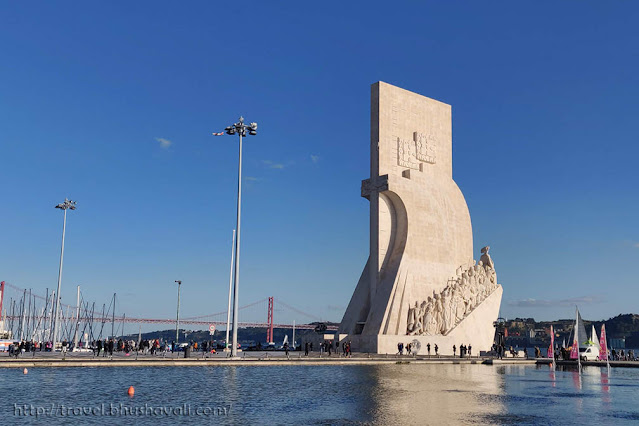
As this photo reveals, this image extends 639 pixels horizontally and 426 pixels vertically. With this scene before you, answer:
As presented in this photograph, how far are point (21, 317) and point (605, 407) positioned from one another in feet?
165

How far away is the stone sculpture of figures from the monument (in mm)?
52

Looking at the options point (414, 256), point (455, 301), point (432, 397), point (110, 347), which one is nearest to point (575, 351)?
point (455, 301)

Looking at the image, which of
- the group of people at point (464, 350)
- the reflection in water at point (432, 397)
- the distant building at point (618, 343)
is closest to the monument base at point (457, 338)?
the group of people at point (464, 350)

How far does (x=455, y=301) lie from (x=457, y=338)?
199 cm

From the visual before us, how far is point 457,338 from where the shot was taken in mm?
33312

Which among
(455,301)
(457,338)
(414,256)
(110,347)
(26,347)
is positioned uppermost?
(414,256)

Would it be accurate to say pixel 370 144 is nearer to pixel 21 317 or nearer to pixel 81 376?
pixel 81 376

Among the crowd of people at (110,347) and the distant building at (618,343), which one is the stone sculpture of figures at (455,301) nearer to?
the crowd of people at (110,347)

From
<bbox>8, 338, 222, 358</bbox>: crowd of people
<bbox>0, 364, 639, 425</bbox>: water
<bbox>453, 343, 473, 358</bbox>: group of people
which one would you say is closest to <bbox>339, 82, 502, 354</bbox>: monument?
<bbox>453, 343, 473, 358</bbox>: group of people

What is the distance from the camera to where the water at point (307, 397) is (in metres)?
9.94

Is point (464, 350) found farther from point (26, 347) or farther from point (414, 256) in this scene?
point (26, 347)

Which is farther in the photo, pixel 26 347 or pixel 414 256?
pixel 414 256

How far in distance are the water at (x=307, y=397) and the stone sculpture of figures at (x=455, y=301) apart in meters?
13.1

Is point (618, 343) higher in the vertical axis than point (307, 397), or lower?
lower
